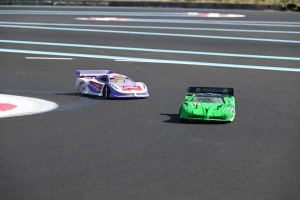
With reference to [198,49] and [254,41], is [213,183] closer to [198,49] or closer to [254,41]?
[198,49]

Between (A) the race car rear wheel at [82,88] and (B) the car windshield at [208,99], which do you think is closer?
(B) the car windshield at [208,99]

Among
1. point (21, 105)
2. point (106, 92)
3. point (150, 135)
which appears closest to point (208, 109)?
point (150, 135)

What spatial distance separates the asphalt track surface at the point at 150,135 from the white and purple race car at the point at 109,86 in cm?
21

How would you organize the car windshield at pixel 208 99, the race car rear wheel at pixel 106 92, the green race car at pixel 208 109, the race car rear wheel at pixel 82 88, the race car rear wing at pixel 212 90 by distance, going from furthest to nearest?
the race car rear wheel at pixel 82 88
the race car rear wheel at pixel 106 92
the race car rear wing at pixel 212 90
the car windshield at pixel 208 99
the green race car at pixel 208 109

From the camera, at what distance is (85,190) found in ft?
26.3

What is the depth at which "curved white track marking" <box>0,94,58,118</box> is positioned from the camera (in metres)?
13.8

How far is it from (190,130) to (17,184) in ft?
14.7

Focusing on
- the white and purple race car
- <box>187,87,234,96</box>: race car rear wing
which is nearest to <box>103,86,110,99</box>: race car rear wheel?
the white and purple race car

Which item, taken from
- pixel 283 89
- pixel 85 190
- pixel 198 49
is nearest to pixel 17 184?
pixel 85 190

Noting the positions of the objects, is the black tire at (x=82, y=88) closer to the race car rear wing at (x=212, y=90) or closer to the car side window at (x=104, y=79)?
the car side window at (x=104, y=79)

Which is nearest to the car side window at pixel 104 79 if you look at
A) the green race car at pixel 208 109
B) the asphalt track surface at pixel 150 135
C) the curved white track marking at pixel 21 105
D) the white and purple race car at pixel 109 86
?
the white and purple race car at pixel 109 86

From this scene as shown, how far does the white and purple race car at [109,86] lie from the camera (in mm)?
15391

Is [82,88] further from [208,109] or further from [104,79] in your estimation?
[208,109]

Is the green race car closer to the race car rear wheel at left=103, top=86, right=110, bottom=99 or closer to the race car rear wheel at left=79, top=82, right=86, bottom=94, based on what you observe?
the race car rear wheel at left=103, top=86, right=110, bottom=99
